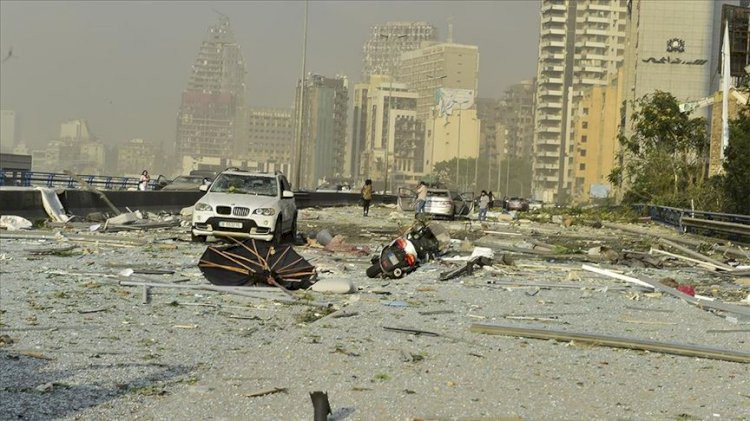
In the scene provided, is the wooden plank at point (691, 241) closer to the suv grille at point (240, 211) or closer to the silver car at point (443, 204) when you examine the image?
the silver car at point (443, 204)

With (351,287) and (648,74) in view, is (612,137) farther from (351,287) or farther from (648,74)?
(351,287)

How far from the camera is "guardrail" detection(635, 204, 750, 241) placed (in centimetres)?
3772

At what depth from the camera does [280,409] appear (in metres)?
7.63

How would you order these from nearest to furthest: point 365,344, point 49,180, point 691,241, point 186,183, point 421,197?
point 365,344
point 691,241
point 421,197
point 186,183
point 49,180

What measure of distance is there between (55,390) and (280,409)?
5.23 ft

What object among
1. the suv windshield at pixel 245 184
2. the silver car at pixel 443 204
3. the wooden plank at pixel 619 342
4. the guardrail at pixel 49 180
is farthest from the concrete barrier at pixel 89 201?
the wooden plank at pixel 619 342

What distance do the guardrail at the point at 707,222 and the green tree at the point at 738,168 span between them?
8.44ft

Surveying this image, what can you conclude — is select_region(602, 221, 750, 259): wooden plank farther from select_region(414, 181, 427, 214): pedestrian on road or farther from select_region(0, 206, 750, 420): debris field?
select_region(0, 206, 750, 420): debris field

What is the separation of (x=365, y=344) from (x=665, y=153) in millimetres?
63770

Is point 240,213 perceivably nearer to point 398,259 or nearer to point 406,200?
point 398,259

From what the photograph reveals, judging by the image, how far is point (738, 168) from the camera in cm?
4962

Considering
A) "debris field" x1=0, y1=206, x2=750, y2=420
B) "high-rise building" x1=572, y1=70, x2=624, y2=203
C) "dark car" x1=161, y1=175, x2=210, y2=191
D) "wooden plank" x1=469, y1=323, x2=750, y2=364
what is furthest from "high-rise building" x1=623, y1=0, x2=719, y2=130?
"wooden plank" x1=469, y1=323, x2=750, y2=364

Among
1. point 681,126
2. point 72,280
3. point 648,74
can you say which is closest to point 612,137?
point 648,74

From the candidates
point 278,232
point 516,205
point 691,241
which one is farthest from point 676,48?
point 278,232
